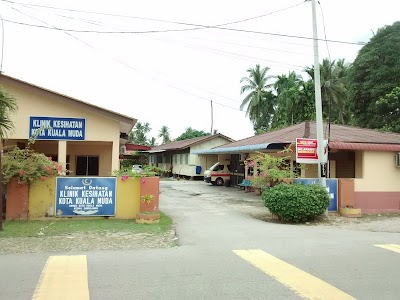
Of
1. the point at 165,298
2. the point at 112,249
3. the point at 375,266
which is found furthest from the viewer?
the point at 112,249

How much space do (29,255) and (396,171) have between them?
14.6 meters

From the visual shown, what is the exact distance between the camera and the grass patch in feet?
34.1

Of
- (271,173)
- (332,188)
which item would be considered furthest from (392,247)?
(271,173)

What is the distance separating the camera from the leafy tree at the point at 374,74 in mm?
30094

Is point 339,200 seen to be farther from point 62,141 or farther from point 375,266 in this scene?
point 62,141

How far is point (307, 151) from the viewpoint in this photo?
14.5 metres

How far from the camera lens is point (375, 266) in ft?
23.4

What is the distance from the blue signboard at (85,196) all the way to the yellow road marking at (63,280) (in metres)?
5.24

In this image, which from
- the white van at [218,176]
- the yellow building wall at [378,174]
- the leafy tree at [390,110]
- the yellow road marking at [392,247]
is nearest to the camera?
the yellow road marking at [392,247]

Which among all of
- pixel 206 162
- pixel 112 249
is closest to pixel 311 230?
pixel 112 249

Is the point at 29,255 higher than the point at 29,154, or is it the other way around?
the point at 29,154

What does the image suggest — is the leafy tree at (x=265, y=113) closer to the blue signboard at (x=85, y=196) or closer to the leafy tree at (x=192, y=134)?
the leafy tree at (x=192, y=134)

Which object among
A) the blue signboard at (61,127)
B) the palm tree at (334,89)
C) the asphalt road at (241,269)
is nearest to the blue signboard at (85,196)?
the asphalt road at (241,269)

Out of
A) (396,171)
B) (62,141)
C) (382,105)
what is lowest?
(396,171)
